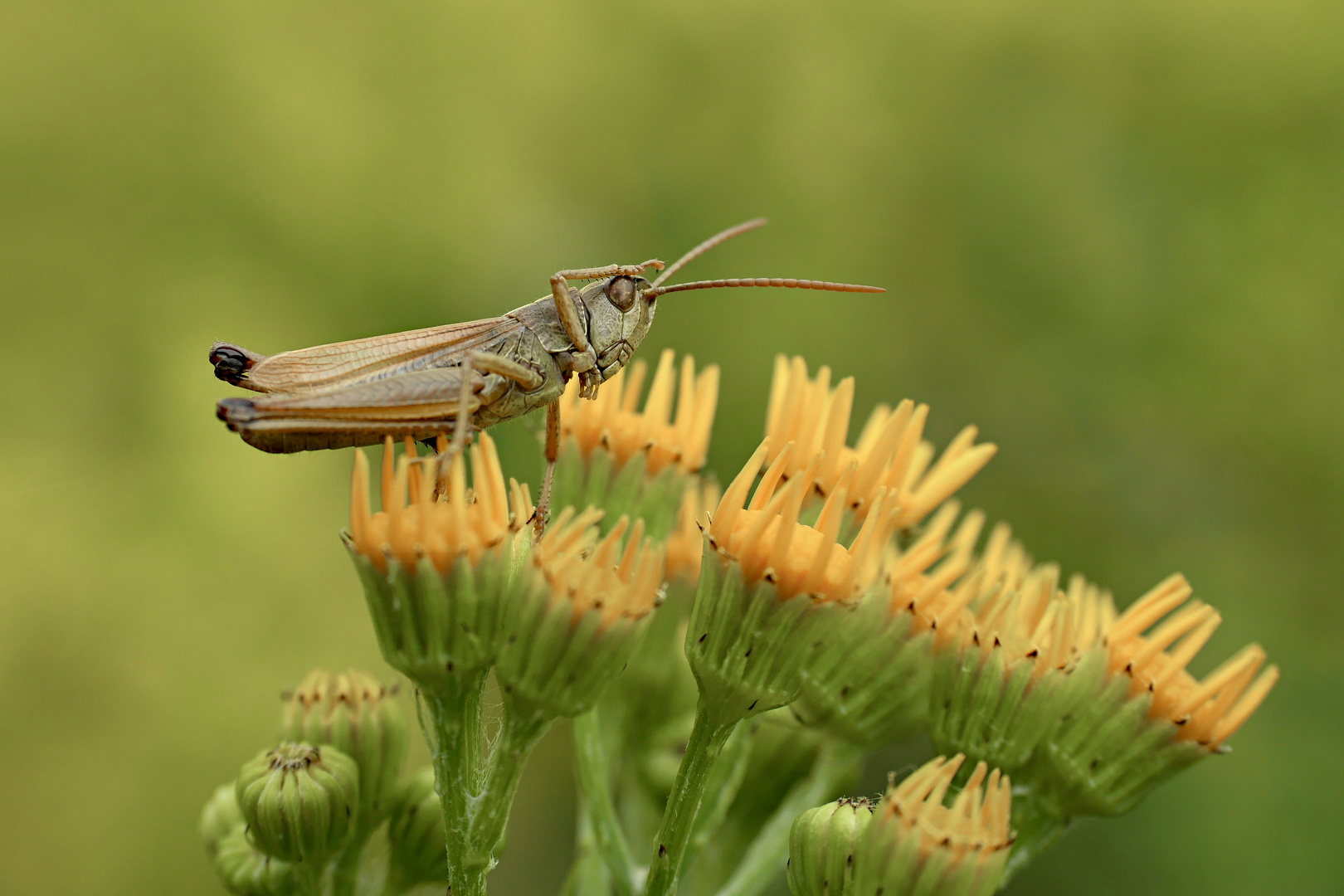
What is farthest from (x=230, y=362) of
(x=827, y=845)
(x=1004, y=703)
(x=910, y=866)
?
(x=1004, y=703)

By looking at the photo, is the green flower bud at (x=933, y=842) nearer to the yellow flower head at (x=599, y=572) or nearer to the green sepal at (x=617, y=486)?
the yellow flower head at (x=599, y=572)

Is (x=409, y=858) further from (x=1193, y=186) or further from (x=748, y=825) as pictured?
(x=1193, y=186)

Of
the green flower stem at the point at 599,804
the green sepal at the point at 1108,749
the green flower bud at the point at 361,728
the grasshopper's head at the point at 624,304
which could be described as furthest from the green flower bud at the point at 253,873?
the green sepal at the point at 1108,749

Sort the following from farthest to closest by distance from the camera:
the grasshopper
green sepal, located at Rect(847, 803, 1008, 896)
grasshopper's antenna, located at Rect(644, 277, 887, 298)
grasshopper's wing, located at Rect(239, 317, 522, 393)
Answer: grasshopper's antenna, located at Rect(644, 277, 887, 298) → grasshopper's wing, located at Rect(239, 317, 522, 393) → the grasshopper → green sepal, located at Rect(847, 803, 1008, 896)

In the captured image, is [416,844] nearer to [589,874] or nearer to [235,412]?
[589,874]

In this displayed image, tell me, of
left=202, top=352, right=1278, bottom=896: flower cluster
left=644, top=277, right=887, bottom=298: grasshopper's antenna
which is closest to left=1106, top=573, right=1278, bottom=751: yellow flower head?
left=202, top=352, right=1278, bottom=896: flower cluster

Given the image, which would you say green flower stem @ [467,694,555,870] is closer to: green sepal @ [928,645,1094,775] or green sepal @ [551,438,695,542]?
green sepal @ [551,438,695,542]

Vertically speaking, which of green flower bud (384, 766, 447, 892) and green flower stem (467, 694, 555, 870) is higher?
green flower stem (467, 694, 555, 870)
